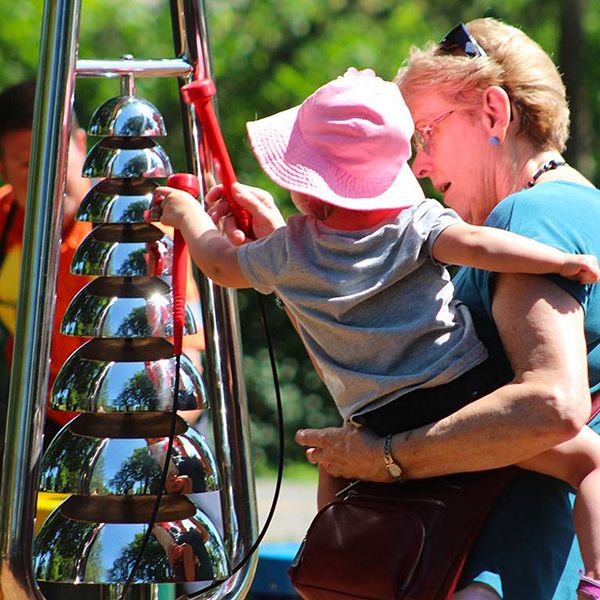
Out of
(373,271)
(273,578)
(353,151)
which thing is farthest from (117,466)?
(273,578)

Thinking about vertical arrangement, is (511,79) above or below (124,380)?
above

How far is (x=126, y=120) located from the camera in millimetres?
2055

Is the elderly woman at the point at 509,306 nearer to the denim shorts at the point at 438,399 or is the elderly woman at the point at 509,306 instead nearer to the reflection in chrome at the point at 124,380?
the denim shorts at the point at 438,399

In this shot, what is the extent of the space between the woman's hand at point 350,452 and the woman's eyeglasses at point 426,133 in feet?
1.81

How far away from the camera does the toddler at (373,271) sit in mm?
2061

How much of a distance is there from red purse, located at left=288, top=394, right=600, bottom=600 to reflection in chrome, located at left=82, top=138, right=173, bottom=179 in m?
0.59

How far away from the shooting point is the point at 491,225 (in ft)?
7.24

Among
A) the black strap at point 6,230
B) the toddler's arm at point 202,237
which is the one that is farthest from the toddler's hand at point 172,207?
the black strap at point 6,230

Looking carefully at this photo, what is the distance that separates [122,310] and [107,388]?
0.11 metres

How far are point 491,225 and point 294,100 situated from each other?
5673 mm

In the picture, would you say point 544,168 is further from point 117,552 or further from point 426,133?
point 117,552

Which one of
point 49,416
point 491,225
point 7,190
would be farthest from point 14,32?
point 491,225

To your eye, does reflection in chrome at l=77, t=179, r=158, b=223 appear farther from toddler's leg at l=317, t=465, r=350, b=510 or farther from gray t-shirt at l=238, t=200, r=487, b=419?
toddler's leg at l=317, t=465, r=350, b=510

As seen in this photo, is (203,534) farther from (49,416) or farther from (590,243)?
(49,416)
